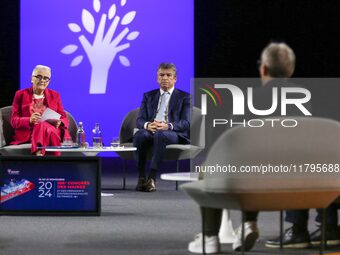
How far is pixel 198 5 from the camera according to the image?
1170cm

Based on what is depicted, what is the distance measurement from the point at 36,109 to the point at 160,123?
1.24 m

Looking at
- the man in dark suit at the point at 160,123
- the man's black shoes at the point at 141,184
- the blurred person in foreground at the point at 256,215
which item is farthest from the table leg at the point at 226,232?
the man's black shoes at the point at 141,184

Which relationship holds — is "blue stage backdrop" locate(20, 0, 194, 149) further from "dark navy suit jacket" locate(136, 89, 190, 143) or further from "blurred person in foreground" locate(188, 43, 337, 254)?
"blurred person in foreground" locate(188, 43, 337, 254)

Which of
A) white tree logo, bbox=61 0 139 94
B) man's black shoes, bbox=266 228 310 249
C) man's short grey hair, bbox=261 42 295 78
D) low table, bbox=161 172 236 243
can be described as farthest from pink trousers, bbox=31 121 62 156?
man's short grey hair, bbox=261 42 295 78

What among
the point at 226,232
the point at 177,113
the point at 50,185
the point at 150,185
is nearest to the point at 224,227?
the point at 226,232

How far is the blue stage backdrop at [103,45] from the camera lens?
10273 millimetres

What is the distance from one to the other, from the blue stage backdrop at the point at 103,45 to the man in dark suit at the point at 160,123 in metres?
1.97

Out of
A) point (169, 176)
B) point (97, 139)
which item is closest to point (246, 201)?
point (169, 176)

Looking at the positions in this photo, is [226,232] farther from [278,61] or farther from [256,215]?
[278,61]

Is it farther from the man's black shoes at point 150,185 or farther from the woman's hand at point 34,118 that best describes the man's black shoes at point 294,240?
the woman's hand at point 34,118

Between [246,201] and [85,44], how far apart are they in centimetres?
677

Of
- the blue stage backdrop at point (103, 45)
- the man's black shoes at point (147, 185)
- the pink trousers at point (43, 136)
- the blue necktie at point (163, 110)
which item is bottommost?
the man's black shoes at point (147, 185)

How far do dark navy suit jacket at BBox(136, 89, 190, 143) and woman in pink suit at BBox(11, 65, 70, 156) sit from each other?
2.73ft

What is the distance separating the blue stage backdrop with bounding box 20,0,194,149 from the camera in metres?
10.3
